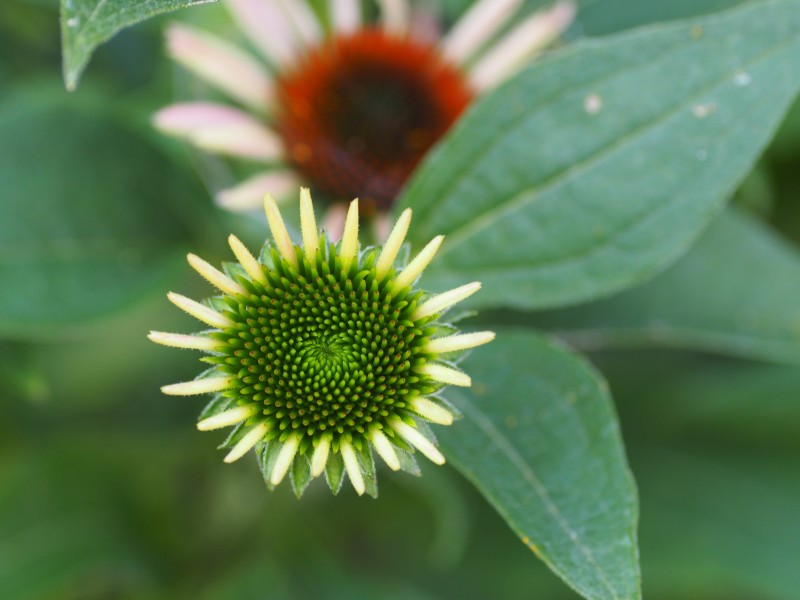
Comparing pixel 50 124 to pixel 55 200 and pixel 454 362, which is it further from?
pixel 454 362

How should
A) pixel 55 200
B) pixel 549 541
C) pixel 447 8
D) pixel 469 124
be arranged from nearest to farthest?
pixel 549 541, pixel 469 124, pixel 55 200, pixel 447 8

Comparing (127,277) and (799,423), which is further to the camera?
(799,423)

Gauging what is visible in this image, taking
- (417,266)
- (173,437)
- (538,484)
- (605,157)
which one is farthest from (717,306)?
(173,437)

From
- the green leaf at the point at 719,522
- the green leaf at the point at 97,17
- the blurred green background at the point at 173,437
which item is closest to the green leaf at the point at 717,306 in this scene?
the blurred green background at the point at 173,437

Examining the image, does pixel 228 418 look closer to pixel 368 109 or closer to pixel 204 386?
pixel 204 386

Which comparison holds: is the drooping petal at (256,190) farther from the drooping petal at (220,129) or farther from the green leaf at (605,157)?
the green leaf at (605,157)

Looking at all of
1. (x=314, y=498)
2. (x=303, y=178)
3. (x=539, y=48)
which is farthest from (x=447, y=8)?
(x=314, y=498)
